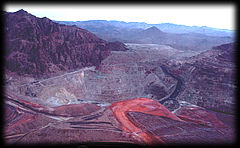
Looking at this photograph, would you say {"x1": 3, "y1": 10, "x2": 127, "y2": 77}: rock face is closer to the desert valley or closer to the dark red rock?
the desert valley

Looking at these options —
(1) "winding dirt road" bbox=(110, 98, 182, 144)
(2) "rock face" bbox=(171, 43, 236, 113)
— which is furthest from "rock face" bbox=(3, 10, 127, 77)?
(2) "rock face" bbox=(171, 43, 236, 113)

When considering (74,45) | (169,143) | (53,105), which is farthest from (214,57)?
(53,105)

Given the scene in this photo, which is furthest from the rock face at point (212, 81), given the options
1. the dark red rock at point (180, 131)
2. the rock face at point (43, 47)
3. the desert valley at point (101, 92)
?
the rock face at point (43, 47)

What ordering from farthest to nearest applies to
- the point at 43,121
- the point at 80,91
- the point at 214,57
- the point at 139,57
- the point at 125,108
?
the point at 139,57 < the point at 214,57 < the point at 80,91 < the point at 125,108 < the point at 43,121

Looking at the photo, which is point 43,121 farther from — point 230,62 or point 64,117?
point 230,62

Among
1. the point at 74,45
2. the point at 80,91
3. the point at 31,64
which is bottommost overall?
the point at 80,91

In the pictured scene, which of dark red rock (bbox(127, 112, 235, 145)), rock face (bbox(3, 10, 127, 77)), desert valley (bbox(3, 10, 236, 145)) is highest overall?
rock face (bbox(3, 10, 127, 77))

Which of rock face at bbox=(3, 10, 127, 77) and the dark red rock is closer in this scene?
the dark red rock
